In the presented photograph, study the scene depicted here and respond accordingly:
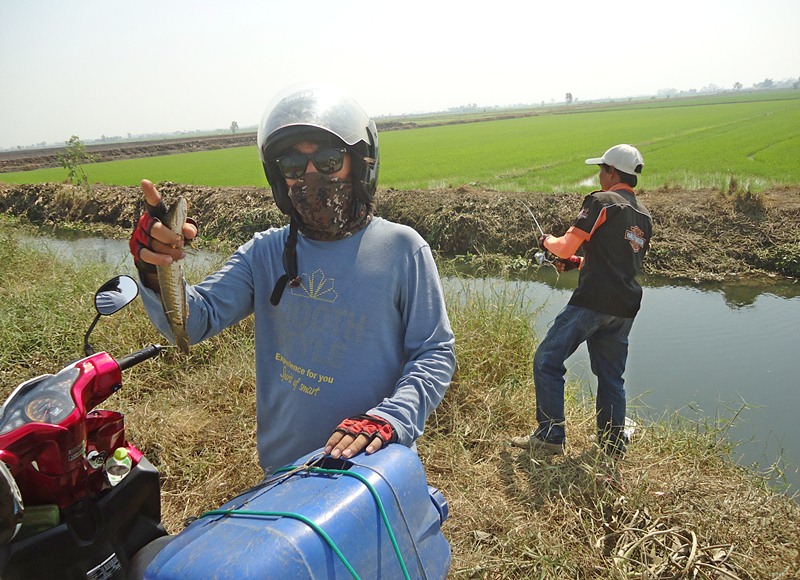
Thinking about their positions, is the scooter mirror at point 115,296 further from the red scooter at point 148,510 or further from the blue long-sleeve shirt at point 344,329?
the blue long-sleeve shirt at point 344,329

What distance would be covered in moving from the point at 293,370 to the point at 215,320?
262mm

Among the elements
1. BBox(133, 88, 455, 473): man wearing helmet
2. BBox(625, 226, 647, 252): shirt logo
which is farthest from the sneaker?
BBox(133, 88, 455, 473): man wearing helmet

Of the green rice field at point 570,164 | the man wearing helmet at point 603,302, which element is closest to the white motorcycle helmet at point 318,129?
the man wearing helmet at point 603,302

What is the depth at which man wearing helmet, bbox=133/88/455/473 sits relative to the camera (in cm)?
142

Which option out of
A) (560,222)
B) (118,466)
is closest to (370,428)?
(118,466)

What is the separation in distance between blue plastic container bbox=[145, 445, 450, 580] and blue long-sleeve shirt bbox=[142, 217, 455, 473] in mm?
303

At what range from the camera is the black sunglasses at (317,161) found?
151 cm

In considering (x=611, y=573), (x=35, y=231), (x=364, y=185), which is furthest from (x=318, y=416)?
(x=35, y=231)

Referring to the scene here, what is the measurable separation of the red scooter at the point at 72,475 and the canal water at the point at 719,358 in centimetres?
295

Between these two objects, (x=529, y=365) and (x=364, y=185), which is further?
(x=529, y=365)

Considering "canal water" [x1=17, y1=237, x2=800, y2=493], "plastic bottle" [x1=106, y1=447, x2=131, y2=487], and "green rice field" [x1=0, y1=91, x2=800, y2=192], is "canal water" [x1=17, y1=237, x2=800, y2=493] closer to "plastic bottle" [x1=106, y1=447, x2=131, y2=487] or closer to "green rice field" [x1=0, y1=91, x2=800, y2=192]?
"plastic bottle" [x1=106, y1=447, x2=131, y2=487]

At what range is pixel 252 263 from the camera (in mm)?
1595

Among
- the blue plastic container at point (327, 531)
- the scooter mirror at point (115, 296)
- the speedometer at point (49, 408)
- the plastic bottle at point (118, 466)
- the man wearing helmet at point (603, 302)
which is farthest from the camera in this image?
the man wearing helmet at point (603, 302)

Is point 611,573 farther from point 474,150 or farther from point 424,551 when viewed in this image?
point 474,150
